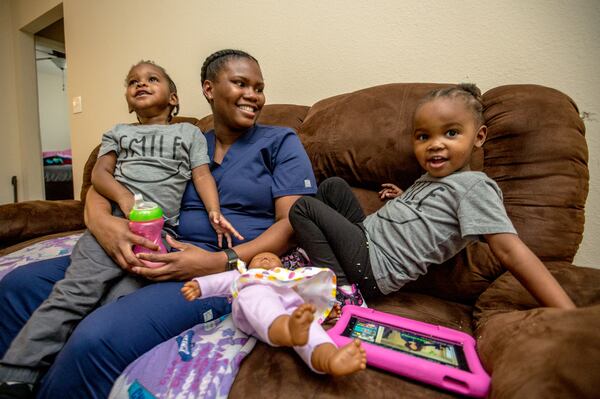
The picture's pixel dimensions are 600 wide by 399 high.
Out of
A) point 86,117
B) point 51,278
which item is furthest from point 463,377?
point 86,117

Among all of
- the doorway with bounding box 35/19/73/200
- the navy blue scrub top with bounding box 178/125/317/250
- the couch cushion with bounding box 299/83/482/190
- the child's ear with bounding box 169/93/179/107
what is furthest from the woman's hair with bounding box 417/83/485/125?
the doorway with bounding box 35/19/73/200

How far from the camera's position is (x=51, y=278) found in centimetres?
87

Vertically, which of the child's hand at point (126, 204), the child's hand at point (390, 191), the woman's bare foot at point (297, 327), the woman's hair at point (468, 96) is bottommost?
the woman's bare foot at point (297, 327)

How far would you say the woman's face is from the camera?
1.04 meters

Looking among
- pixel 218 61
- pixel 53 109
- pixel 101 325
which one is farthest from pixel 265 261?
pixel 53 109

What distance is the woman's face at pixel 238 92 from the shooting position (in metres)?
1.04

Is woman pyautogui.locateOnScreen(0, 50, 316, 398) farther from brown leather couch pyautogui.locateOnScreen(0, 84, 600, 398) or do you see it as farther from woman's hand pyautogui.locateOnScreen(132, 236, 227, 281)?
brown leather couch pyautogui.locateOnScreen(0, 84, 600, 398)

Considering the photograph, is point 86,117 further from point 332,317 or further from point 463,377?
point 463,377

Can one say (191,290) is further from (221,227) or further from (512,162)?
(512,162)

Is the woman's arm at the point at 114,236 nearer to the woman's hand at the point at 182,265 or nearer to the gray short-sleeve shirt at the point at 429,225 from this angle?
the woman's hand at the point at 182,265

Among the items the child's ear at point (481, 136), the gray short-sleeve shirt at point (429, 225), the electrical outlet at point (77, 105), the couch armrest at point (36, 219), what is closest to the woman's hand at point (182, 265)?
the gray short-sleeve shirt at point (429, 225)

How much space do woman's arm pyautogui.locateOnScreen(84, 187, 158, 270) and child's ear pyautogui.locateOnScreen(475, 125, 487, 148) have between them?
3.17 feet

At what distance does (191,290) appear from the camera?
0.71 meters

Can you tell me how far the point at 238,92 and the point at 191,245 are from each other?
1.74 ft
